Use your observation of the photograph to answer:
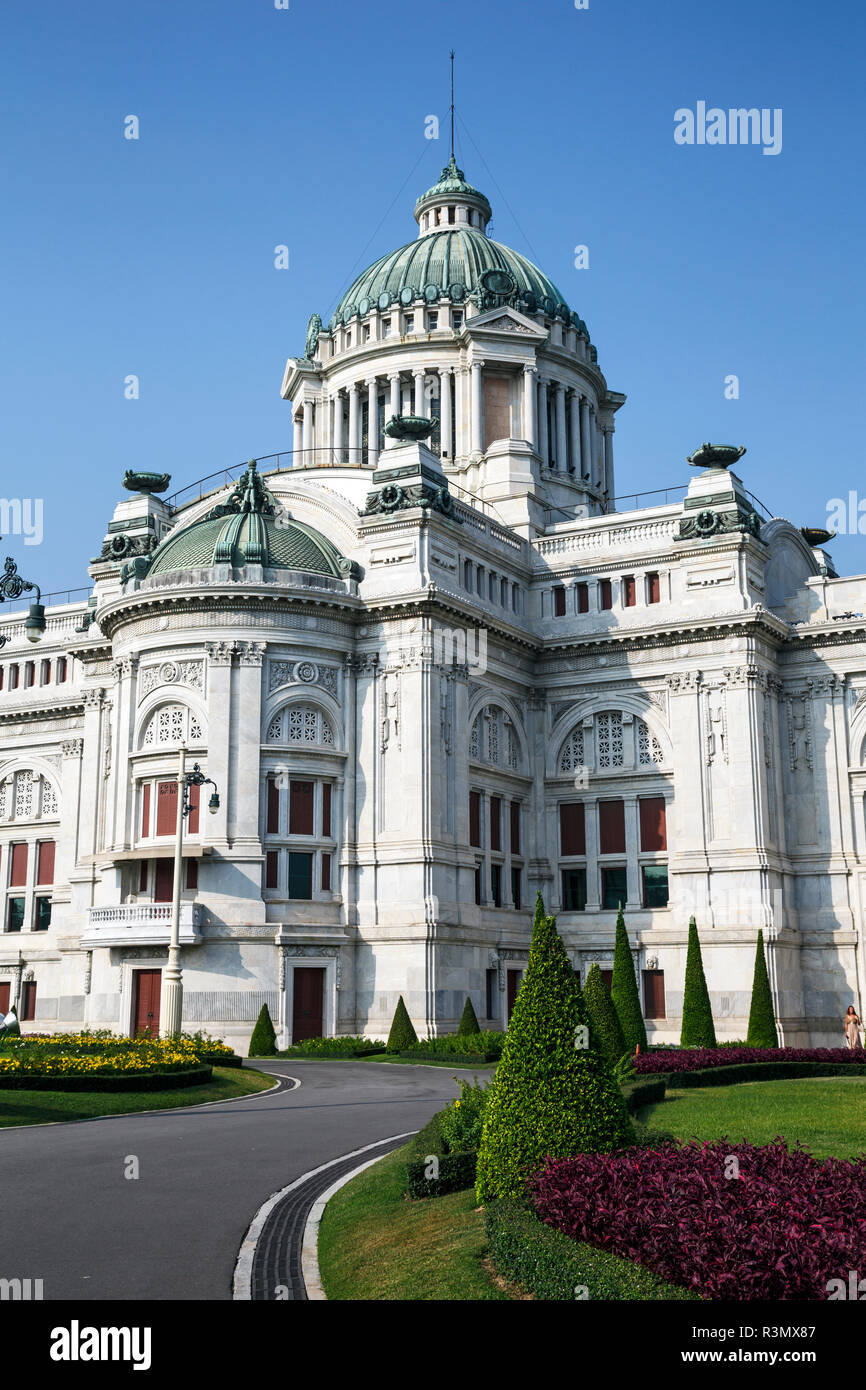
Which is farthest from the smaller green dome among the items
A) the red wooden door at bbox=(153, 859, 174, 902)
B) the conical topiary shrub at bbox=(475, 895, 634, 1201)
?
the conical topiary shrub at bbox=(475, 895, 634, 1201)

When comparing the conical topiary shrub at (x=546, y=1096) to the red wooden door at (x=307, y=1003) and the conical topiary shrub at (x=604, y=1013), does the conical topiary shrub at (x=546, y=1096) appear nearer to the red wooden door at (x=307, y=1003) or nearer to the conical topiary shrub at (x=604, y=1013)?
the conical topiary shrub at (x=604, y=1013)

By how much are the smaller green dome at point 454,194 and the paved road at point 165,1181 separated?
65908mm

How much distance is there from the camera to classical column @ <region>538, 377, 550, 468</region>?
7462cm

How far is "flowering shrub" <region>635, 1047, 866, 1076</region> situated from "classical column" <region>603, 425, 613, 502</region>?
46.1 meters

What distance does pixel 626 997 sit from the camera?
46.2m

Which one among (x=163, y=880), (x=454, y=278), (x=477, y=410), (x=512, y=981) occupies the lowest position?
(x=512, y=981)

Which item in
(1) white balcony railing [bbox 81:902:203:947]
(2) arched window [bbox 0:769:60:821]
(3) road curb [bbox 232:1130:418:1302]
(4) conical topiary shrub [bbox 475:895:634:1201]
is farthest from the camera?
(2) arched window [bbox 0:769:60:821]

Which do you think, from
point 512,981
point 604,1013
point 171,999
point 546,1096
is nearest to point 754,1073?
point 604,1013

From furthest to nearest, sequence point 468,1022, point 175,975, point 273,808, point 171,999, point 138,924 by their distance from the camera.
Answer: point 273,808 → point 138,924 → point 468,1022 → point 175,975 → point 171,999

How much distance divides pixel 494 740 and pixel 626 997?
16527 mm

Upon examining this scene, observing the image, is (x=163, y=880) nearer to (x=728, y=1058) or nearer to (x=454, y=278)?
(x=728, y=1058)

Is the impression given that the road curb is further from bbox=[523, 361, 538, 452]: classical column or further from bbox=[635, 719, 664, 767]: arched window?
bbox=[523, 361, 538, 452]: classical column

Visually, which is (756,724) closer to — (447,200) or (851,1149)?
(851,1149)

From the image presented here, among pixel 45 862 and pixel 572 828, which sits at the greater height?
pixel 572 828
